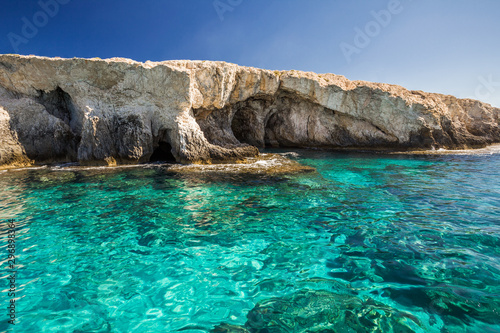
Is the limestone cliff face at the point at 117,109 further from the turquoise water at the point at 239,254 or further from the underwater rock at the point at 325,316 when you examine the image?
the underwater rock at the point at 325,316

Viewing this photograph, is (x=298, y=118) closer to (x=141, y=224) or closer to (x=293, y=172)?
(x=293, y=172)

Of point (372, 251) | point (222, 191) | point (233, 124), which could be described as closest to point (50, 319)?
point (372, 251)

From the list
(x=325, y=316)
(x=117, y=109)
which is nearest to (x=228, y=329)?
(x=325, y=316)

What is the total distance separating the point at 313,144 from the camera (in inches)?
1070

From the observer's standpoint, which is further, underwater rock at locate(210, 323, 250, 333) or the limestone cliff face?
the limestone cliff face

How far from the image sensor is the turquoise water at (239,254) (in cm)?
326

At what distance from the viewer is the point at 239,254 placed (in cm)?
474

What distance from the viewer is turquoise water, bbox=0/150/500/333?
3258 mm

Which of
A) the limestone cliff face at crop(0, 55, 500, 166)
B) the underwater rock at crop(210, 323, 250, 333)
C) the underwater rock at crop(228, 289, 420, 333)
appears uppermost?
the limestone cliff face at crop(0, 55, 500, 166)

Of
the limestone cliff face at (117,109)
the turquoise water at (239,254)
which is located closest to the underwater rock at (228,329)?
the turquoise water at (239,254)

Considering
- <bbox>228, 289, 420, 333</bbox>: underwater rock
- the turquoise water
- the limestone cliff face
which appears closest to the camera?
<bbox>228, 289, 420, 333</bbox>: underwater rock

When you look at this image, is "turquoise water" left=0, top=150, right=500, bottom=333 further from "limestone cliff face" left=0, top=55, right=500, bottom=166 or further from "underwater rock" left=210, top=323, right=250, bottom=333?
"limestone cliff face" left=0, top=55, right=500, bottom=166

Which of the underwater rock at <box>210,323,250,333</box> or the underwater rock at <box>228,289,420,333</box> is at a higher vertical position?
the underwater rock at <box>228,289,420,333</box>

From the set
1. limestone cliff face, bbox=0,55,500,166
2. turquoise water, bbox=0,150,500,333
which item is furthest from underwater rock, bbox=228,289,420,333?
limestone cliff face, bbox=0,55,500,166
